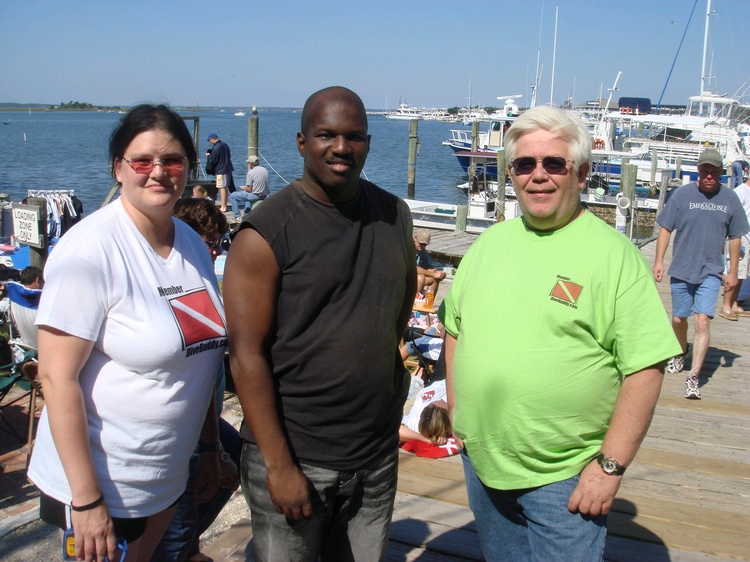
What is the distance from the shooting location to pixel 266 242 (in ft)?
5.60

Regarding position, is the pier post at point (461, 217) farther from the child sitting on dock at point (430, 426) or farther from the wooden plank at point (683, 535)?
the wooden plank at point (683, 535)

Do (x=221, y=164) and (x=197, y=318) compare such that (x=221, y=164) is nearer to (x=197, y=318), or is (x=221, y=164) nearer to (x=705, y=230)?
(x=705, y=230)

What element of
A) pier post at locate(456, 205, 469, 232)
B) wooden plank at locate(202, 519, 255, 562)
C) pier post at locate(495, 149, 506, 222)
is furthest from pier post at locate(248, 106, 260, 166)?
wooden plank at locate(202, 519, 255, 562)

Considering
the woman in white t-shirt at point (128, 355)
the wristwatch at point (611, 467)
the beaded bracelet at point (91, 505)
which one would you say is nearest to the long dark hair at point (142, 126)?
the woman in white t-shirt at point (128, 355)

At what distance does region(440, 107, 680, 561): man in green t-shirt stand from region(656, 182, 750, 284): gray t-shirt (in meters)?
3.70

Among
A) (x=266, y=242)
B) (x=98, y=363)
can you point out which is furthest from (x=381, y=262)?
(x=98, y=363)

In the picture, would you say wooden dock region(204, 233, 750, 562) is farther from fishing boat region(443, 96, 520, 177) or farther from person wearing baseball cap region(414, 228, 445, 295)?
fishing boat region(443, 96, 520, 177)

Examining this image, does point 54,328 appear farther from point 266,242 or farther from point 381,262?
point 381,262

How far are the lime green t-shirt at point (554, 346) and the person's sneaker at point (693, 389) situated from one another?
3763mm

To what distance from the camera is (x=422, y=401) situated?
16.2 ft

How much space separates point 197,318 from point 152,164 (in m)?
0.47

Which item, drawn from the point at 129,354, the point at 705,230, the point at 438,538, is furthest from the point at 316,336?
the point at 705,230

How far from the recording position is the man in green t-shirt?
1.78 metres

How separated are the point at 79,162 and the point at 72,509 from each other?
4401 centimetres
